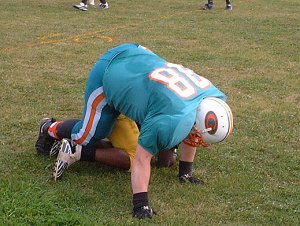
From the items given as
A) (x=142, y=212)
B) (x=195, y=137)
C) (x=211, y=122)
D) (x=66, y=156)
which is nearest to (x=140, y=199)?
(x=142, y=212)

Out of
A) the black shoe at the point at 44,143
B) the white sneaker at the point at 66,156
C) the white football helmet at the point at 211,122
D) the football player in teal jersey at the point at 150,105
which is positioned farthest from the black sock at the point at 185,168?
the black shoe at the point at 44,143

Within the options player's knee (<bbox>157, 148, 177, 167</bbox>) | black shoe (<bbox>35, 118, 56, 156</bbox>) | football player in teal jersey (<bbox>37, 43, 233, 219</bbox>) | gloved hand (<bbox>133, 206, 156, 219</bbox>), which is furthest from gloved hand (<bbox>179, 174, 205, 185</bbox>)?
black shoe (<bbox>35, 118, 56, 156</bbox>)

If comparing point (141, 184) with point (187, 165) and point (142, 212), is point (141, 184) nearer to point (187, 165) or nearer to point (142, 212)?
point (142, 212)

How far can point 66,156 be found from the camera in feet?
13.0

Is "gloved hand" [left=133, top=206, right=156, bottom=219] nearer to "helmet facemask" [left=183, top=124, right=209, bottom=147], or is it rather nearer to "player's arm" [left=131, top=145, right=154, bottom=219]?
"player's arm" [left=131, top=145, right=154, bottom=219]

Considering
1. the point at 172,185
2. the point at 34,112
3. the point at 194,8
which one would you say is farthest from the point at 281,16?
the point at 172,185

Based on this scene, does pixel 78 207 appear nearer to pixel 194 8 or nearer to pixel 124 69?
pixel 124 69

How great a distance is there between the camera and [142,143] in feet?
11.1

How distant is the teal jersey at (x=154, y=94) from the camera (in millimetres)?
3318

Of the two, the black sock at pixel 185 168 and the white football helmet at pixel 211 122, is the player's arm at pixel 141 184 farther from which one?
the black sock at pixel 185 168

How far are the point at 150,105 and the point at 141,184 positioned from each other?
49cm

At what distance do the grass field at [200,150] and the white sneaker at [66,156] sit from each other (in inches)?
3.2

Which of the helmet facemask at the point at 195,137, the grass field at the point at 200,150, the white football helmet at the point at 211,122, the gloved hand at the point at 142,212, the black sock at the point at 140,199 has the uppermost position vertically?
the white football helmet at the point at 211,122

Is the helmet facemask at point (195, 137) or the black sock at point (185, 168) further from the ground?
the helmet facemask at point (195, 137)
